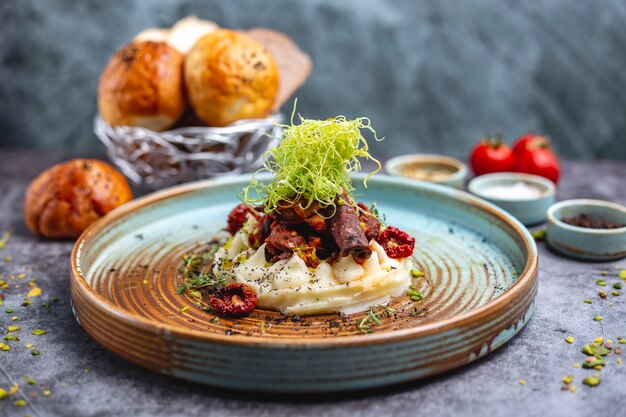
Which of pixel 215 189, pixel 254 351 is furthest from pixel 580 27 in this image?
pixel 254 351

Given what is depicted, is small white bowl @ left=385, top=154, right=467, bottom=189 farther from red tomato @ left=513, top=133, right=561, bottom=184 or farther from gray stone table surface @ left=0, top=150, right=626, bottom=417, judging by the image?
gray stone table surface @ left=0, top=150, right=626, bottom=417

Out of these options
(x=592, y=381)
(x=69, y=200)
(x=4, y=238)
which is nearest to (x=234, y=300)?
(x=592, y=381)

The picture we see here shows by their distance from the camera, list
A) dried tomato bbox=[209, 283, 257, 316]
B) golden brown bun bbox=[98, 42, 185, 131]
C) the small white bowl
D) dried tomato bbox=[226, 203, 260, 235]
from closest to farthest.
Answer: dried tomato bbox=[209, 283, 257, 316]
dried tomato bbox=[226, 203, 260, 235]
golden brown bun bbox=[98, 42, 185, 131]
the small white bowl

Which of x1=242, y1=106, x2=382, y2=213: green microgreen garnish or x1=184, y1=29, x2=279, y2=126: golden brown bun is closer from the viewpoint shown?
x1=242, y1=106, x2=382, y2=213: green microgreen garnish

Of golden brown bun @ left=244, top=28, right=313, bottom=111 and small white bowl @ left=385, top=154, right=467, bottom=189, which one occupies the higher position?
golden brown bun @ left=244, top=28, right=313, bottom=111

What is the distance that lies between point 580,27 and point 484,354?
4.95 m

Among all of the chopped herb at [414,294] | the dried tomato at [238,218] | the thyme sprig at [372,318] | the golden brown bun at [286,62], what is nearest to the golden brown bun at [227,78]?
the golden brown bun at [286,62]

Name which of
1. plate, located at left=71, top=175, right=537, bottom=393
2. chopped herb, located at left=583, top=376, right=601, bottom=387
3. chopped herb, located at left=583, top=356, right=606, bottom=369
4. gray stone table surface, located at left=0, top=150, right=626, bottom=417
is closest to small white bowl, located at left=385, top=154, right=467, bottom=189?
plate, located at left=71, top=175, right=537, bottom=393

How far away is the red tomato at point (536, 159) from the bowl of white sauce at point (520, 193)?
157 millimetres

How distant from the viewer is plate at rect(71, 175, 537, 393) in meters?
2.71

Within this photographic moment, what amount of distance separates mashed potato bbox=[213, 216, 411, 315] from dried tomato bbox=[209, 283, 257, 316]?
0.07 metres

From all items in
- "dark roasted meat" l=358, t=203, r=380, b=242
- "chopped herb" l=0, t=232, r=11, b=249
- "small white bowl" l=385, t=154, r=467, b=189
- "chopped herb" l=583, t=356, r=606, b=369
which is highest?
"dark roasted meat" l=358, t=203, r=380, b=242

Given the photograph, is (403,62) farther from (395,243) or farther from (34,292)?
(34,292)

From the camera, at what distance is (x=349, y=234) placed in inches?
132
